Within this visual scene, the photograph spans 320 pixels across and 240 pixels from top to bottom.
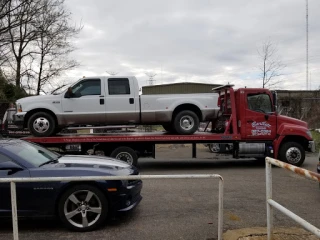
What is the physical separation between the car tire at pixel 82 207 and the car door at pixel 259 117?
715cm

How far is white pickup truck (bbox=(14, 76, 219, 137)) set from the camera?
10.5 meters

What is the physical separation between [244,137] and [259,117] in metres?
0.78

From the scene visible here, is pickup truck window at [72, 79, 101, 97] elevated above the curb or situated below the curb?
above

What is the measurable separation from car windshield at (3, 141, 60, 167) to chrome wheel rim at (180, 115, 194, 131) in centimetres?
540

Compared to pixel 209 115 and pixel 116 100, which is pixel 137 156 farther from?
pixel 209 115

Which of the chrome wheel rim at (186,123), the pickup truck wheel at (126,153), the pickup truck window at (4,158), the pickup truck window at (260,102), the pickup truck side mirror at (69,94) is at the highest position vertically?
the pickup truck side mirror at (69,94)

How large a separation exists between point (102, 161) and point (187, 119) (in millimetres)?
5499

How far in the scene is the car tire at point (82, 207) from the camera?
5.06 m

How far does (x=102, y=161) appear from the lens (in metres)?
6.00

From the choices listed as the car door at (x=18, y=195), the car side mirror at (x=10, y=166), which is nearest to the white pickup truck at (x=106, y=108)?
the car side mirror at (x=10, y=166)

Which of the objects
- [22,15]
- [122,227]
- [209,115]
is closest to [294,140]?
[209,115]

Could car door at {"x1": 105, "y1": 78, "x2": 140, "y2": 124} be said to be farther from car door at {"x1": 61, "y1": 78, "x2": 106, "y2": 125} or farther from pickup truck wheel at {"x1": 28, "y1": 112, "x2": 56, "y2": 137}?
pickup truck wheel at {"x1": 28, "y1": 112, "x2": 56, "y2": 137}

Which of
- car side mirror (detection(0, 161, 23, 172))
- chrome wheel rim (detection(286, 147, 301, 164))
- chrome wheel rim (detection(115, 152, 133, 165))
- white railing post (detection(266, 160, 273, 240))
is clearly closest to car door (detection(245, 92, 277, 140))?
chrome wheel rim (detection(286, 147, 301, 164))

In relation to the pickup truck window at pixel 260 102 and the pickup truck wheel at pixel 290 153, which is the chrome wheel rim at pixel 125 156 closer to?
the pickup truck window at pixel 260 102
